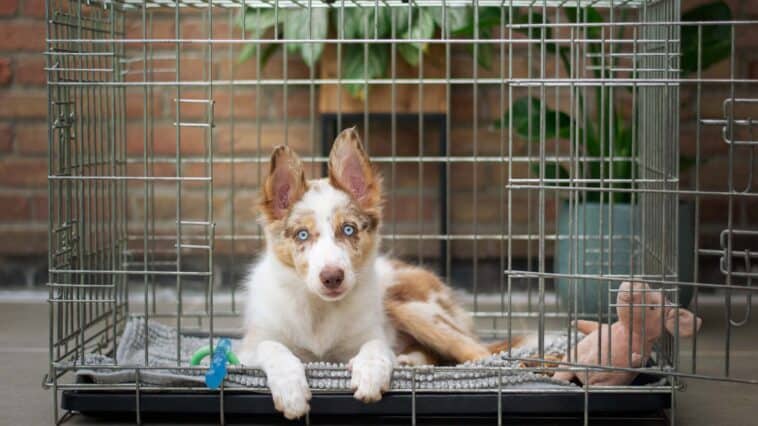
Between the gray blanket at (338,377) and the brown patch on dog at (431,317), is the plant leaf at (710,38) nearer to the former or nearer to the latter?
the brown patch on dog at (431,317)

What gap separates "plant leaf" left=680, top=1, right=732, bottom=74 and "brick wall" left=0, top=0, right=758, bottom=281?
0.68 metres

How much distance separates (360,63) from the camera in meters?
4.06

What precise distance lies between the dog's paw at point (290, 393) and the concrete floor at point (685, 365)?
11.1 inches

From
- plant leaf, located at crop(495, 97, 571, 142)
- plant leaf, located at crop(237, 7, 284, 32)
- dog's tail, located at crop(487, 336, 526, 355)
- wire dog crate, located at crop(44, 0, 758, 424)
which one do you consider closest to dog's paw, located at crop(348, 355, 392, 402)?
dog's tail, located at crop(487, 336, 526, 355)

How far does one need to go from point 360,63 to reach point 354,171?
53.8 inches

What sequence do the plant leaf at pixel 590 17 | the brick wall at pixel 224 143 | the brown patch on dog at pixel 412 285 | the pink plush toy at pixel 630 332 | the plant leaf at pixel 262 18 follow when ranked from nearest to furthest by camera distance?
the pink plush toy at pixel 630 332, the brown patch on dog at pixel 412 285, the plant leaf at pixel 590 17, the plant leaf at pixel 262 18, the brick wall at pixel 224 143

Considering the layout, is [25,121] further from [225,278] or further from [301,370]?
[301,370]

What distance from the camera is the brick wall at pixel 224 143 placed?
173 inches

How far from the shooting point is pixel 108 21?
3355 mm

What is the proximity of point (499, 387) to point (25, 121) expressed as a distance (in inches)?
107

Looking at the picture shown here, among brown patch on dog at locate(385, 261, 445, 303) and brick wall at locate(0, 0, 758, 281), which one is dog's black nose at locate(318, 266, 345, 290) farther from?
brick wall at locate(0, 0, 758, 281)

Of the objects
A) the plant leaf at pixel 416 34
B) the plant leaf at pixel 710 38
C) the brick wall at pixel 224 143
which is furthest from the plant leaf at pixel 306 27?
the plant leaf at pixel 710 38

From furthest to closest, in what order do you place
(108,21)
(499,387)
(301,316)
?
(108,21) < (301,316) < (499,387)

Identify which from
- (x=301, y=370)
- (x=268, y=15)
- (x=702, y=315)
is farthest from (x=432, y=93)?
(x=301, y=370)
